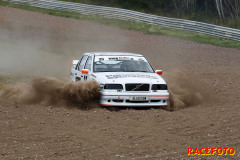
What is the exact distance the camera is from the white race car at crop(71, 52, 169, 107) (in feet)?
33.8

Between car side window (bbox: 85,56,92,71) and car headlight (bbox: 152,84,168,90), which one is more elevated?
car side window (bbox: 85,56,92,71)

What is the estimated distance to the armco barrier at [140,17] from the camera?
2668 cm

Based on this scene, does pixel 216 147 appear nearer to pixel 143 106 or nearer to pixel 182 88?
pixel 143 106

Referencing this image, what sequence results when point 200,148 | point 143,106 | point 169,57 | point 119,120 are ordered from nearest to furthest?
point 200,148, point 119,120, point 143,106, point 169,57

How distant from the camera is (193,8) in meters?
37.0

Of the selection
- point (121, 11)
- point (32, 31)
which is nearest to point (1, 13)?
point (32, 31)

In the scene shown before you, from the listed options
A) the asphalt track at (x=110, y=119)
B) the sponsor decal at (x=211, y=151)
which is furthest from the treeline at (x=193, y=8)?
the sponsor decal at (x=211, y=151)

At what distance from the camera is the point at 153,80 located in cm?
1078

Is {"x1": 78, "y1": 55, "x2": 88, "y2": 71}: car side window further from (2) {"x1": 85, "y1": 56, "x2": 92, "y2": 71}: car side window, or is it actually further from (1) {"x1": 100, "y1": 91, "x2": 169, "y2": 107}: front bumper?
(1) {"x1": 100, "y1": 91, "x2": 169, "y2": 107}: front bumper

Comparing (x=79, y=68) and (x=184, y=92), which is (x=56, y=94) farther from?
(x=184, y=92)

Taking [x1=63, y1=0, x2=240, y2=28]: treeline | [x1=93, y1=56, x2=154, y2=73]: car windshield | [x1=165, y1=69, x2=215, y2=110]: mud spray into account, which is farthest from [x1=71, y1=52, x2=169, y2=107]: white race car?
[x1=63, y1=0, x2=240, y2=28]: treeline

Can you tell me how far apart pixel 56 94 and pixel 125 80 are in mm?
1688

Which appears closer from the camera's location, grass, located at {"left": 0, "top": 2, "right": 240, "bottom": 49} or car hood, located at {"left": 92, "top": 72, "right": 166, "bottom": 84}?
car hood, located at {"left": 92, "top": 72, "right": 166, "bottom": 84}

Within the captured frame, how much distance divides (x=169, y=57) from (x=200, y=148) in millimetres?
15118
